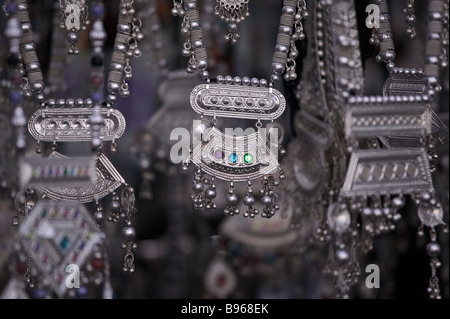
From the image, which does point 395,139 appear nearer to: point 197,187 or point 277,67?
point 277,67

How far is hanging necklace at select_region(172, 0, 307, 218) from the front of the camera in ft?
5.13

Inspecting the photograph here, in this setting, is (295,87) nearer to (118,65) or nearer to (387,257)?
(118,65)

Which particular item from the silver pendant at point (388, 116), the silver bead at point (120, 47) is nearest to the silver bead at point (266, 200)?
the silver pendant at point (388, 116)

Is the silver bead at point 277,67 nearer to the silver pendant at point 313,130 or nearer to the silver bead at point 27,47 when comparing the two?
the silver pendant at point 313,130

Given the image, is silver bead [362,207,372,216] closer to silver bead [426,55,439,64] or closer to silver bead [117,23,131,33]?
silver bead [426,55,439,64]

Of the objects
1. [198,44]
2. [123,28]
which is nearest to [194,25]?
[198,44]

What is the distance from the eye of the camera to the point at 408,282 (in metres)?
2.29

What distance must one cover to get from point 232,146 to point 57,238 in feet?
1.32

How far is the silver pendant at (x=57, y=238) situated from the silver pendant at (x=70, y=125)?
15 cm

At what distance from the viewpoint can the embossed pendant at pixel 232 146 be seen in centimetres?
157

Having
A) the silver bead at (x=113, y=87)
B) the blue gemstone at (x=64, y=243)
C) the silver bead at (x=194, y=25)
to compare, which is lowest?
the blue gemstone at (x=64, y=243)

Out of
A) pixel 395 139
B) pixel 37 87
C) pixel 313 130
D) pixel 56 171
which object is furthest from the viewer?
pixel 313 130

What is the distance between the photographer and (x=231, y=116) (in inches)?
62.2
